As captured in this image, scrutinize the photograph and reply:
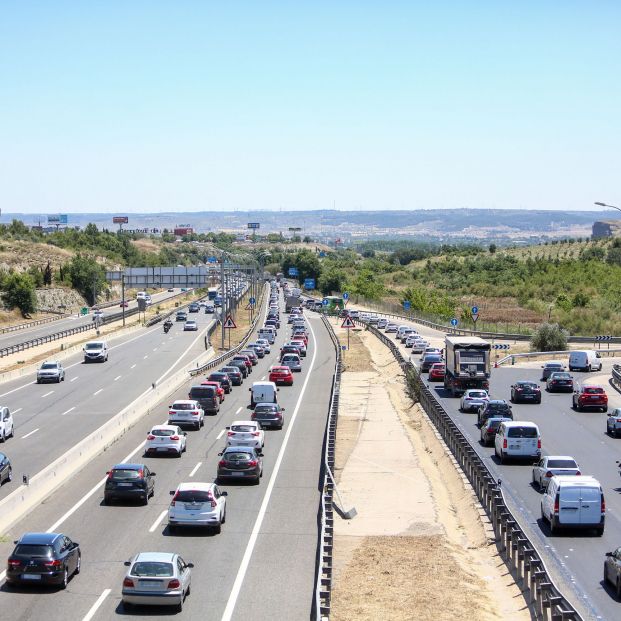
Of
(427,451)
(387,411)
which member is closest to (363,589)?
(427,451)

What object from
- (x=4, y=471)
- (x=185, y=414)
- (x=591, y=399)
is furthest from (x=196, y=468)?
(x=591, y=399)

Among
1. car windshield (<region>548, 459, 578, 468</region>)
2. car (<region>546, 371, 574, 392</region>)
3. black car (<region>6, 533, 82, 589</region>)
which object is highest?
black car (<region>6, 533, 82, 589</region>)

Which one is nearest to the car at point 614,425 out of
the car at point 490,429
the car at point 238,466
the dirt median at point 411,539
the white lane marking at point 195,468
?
the car at point 490,429

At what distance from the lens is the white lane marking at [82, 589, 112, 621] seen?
64.2 feet

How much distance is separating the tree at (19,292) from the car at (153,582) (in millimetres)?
109354

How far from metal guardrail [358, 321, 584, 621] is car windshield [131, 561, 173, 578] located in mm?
6577

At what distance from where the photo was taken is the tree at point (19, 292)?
125m

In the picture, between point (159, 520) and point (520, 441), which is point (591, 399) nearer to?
point (520, 441)

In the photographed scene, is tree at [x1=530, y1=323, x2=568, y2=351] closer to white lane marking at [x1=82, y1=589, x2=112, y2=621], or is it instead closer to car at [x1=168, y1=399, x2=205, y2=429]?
car at [x1=168, y1=399, x2=205, y2=429]

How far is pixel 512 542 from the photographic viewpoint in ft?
80.7

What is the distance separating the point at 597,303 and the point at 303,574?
4426 inches

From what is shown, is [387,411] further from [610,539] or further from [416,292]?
[416,292]

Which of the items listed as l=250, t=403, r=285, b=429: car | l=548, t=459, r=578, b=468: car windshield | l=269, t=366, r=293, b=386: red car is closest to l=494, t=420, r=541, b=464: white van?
l=548, t=459, r=578, b=468: car windshield

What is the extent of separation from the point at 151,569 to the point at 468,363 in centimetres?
3787
